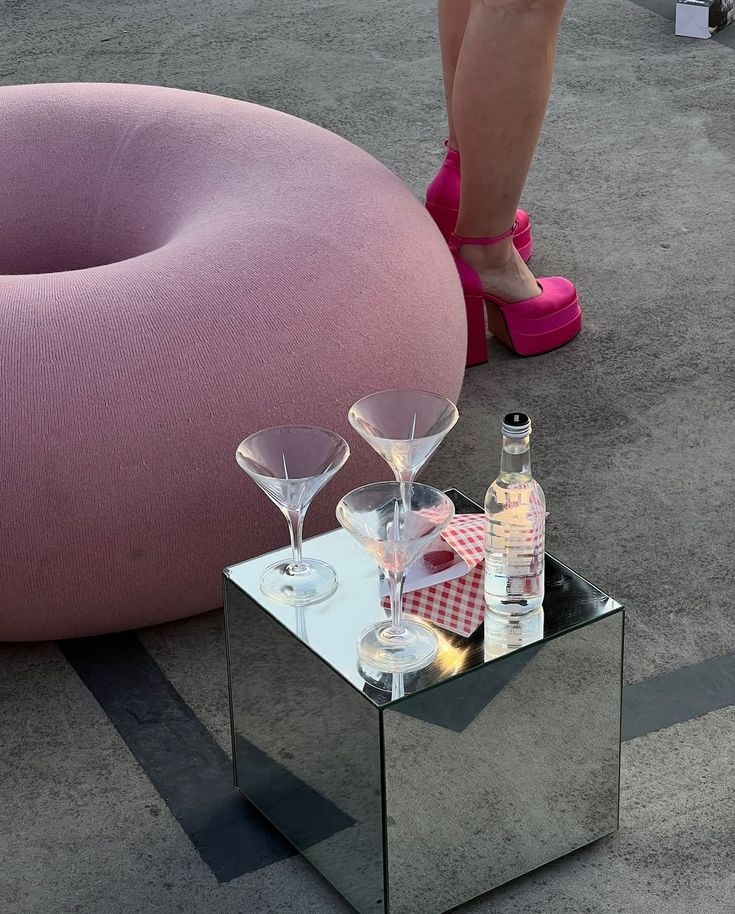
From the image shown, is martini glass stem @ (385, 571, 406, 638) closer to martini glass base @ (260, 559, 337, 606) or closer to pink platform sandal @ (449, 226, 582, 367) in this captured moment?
martini glass base @ (260, 559, 337, 606)

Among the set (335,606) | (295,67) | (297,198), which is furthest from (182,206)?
(295,67)

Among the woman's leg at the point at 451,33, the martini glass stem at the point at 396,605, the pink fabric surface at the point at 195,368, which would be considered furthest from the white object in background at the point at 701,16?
the martini glass stem at the point at 396,605

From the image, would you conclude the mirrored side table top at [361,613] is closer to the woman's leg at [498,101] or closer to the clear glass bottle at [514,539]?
the clear glass bottle at [514,539]

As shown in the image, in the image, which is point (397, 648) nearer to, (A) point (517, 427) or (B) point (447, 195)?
(A) point (517, 427)

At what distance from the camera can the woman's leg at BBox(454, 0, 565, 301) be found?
2117 millimetres

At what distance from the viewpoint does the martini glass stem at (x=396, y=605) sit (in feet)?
4.16

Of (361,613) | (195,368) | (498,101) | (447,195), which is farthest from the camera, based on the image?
(447,195)

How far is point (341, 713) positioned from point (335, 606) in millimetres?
107

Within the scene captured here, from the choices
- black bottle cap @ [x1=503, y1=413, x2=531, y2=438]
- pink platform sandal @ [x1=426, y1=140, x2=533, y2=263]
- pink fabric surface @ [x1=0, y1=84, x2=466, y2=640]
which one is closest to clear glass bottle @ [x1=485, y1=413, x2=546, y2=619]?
black bottle cap @ [x1=503, y1=413, x2=531, y2=438]

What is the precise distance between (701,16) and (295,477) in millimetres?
2707

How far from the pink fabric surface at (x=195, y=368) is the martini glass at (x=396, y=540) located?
1.18 ft

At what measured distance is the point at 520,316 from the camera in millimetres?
2377

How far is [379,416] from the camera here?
1373 mm

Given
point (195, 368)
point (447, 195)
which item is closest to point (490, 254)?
point (447, 195)
